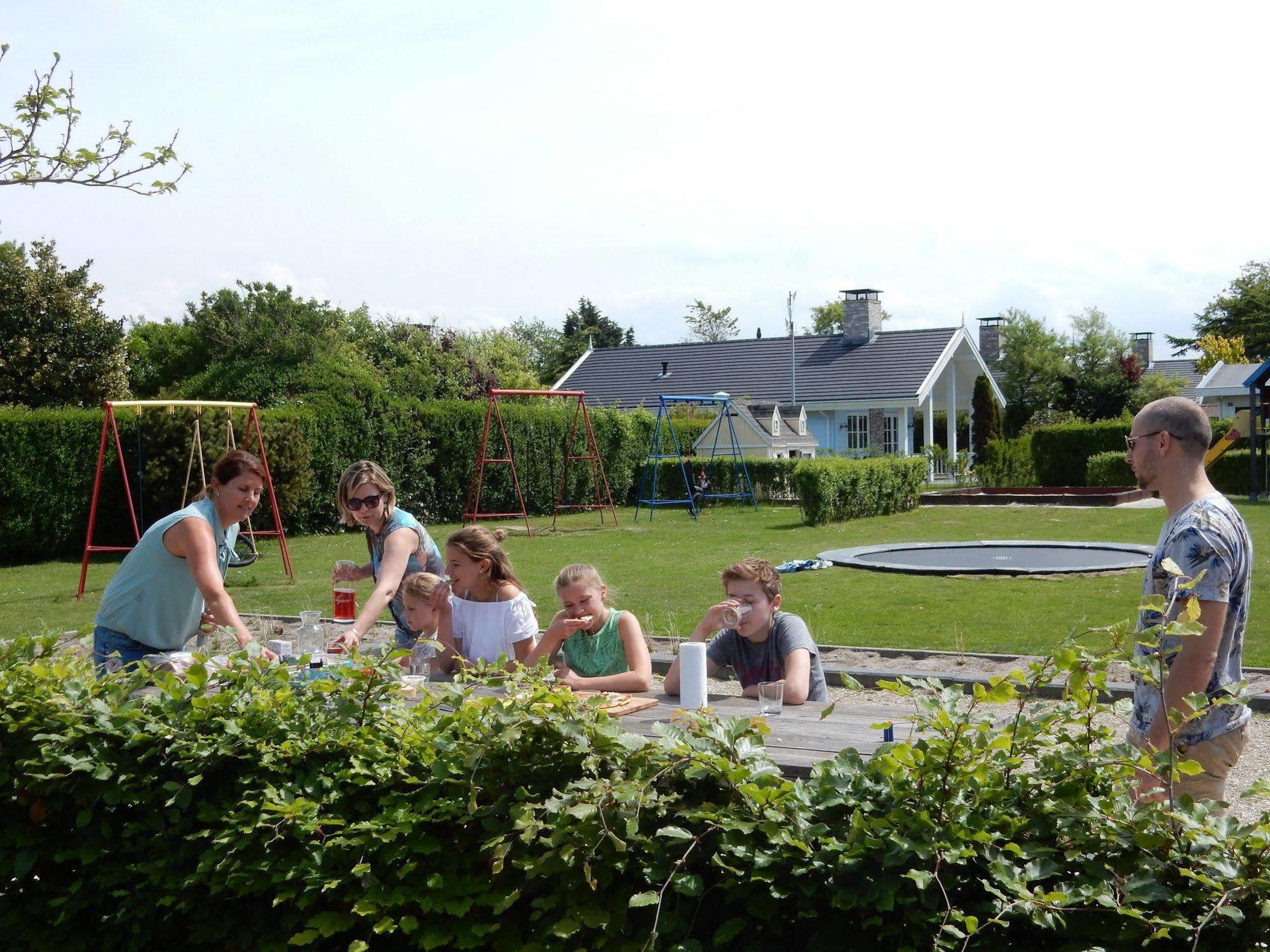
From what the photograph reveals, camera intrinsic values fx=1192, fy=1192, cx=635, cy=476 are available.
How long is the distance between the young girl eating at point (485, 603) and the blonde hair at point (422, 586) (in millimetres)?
165

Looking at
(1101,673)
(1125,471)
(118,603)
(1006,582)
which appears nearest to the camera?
(1101,673)

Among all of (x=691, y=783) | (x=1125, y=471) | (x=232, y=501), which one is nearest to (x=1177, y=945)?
(x=691, y=783)

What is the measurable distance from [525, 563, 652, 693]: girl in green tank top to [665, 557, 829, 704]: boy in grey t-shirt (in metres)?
0.22

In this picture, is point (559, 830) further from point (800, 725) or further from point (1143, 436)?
point (1143, 436)

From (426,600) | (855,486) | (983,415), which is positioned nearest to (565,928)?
(426,600)

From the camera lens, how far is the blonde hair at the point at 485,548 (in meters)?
5.09

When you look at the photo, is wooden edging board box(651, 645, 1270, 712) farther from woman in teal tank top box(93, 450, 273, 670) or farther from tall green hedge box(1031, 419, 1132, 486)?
tall green hedge box(1031, 419, 1132, 486)

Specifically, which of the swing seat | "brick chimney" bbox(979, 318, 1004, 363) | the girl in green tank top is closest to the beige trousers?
the girl in green tank top

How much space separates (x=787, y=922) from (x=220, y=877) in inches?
52.7

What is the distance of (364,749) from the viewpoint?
2785mm

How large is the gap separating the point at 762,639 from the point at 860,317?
3619 centimetres

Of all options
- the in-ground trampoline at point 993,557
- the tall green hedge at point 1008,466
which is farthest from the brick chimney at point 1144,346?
the in-ground trampoline at point 993,557

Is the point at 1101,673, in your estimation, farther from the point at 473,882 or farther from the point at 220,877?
the point at 220,877

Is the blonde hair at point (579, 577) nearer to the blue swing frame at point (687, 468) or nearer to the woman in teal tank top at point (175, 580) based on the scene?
the woman in teal tank top at point (175, 580)
